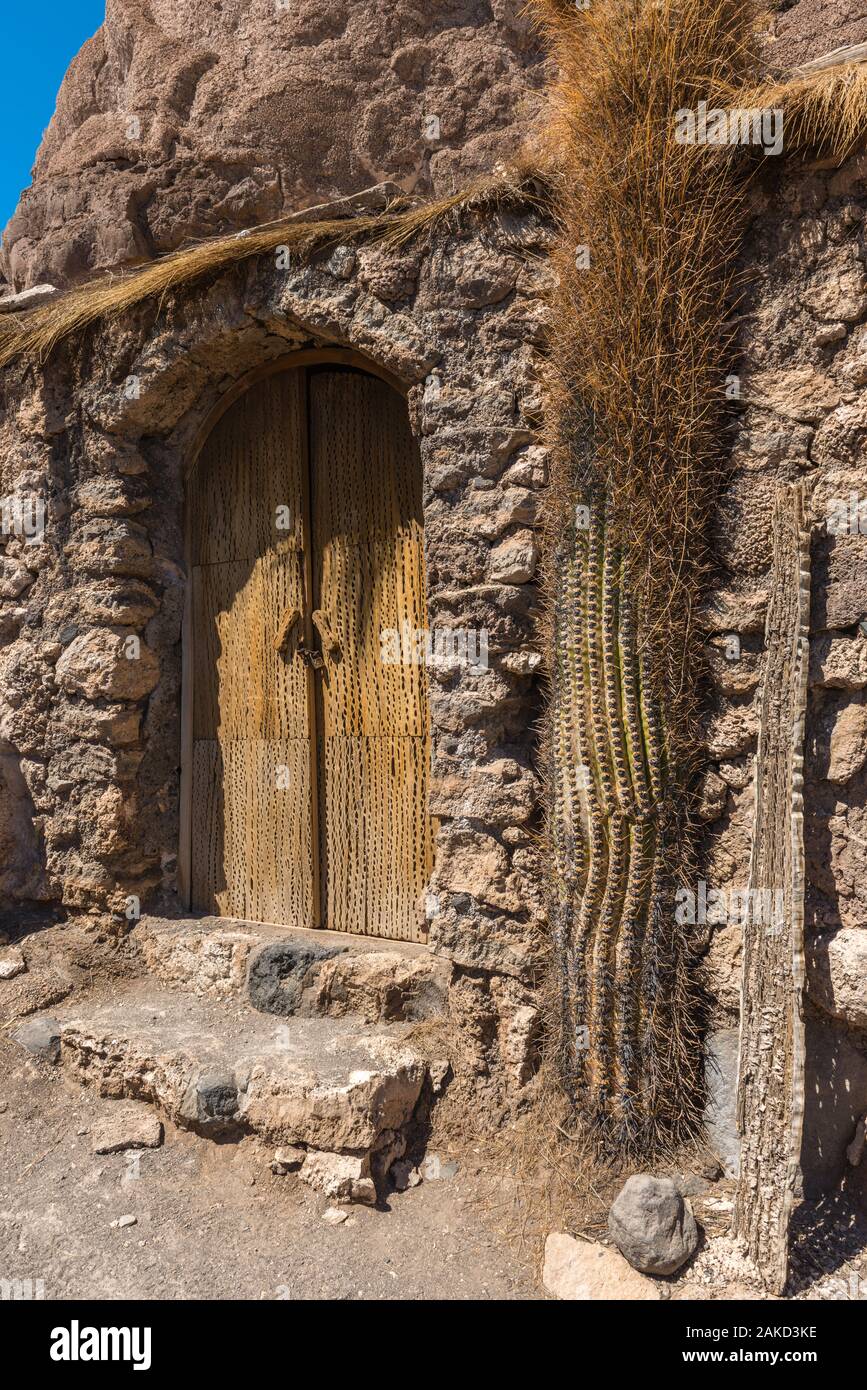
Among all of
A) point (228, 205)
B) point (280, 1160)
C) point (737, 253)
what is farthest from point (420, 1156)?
point (228, 205)

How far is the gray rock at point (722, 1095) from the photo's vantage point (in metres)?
2.85

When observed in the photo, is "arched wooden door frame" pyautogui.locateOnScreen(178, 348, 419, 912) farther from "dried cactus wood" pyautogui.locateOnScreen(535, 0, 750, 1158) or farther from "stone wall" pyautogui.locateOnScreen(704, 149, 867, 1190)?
"stone wall" pyautogui.locateOnScreen(704, 149, 867, 1190)

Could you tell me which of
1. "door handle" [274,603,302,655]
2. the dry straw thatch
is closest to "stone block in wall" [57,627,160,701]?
"door handle" [274,603,302,655]

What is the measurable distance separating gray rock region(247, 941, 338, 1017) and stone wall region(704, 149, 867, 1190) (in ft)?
5.21

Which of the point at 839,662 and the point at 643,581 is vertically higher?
the point at 643,581

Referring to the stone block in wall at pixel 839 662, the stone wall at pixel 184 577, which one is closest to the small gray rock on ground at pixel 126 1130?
the stone wall at pixel 184 577

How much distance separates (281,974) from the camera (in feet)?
12.4

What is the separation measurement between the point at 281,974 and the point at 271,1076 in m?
0.59

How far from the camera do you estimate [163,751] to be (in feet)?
14.3

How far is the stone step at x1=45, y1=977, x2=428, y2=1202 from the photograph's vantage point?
3.08 meters

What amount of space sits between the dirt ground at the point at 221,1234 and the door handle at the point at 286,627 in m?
1.94

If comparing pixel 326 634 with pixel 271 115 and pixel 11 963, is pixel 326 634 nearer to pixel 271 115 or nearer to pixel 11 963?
pixel 11 963

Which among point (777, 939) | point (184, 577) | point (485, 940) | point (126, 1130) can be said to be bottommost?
point (126, 1130)

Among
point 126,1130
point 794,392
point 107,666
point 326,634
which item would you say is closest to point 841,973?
point 794,392
